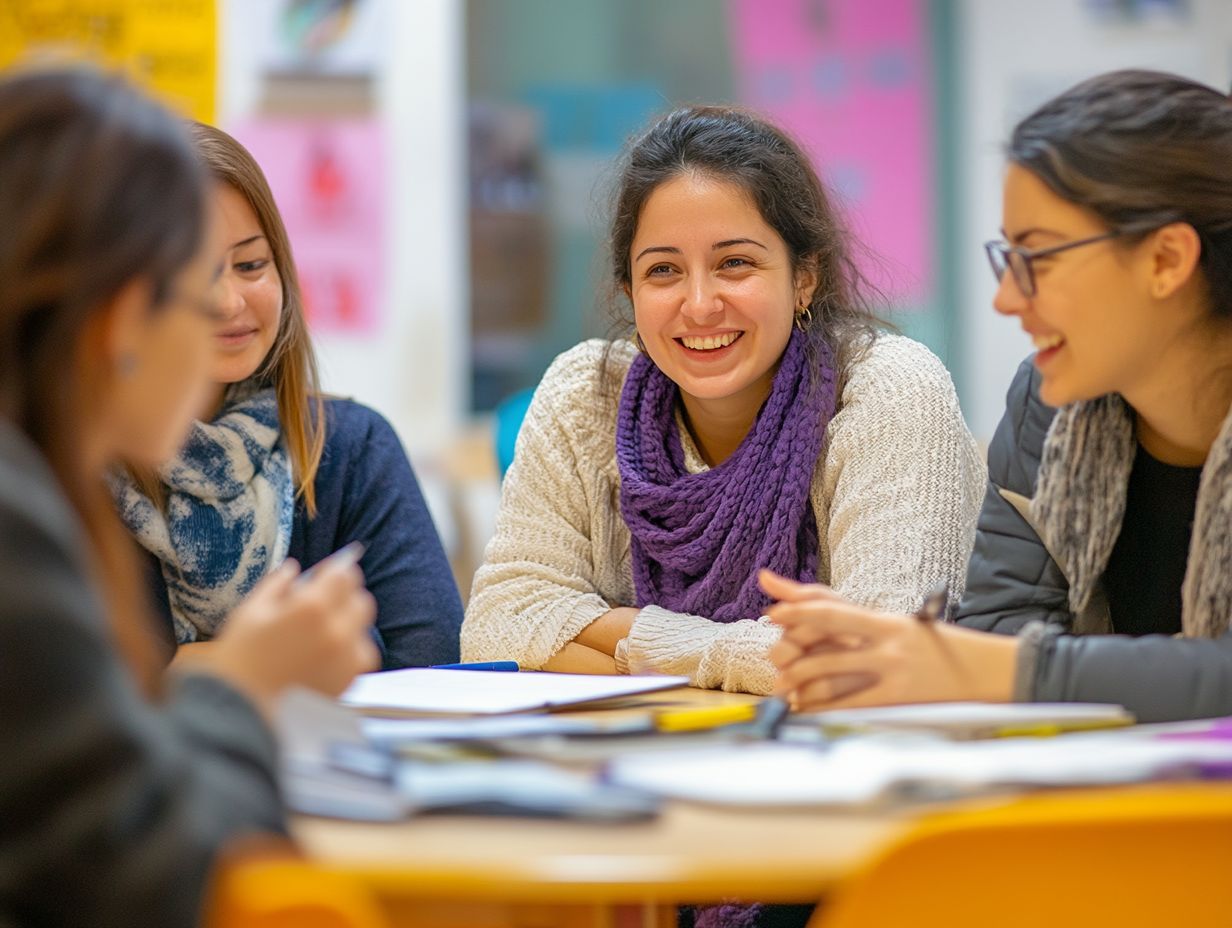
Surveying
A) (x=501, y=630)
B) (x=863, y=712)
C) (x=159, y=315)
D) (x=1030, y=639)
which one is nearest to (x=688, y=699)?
(x=863, y=712)

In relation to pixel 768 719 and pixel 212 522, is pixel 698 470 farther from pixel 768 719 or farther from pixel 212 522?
pixel 768 719

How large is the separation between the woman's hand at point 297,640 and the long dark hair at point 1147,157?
928 mm

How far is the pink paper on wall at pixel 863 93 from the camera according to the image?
4.62 meters

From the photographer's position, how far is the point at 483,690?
1.62 m

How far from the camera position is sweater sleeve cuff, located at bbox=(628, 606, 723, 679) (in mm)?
2014

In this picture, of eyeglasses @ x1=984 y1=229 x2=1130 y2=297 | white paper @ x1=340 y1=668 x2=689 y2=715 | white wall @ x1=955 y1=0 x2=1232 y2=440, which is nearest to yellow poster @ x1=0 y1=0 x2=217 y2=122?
white wall @ x1=955 y1=0 x2=1232 y2=440

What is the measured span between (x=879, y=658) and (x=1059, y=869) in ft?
1.76

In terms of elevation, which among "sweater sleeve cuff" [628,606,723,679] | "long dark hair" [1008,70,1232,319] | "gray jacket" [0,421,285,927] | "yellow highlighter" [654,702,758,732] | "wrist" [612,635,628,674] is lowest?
"wrist" [612,635,628,674]

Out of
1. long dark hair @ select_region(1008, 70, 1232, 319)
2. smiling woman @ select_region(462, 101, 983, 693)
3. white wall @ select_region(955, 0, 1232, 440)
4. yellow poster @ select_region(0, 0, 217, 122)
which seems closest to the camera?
long dark hair @ select_region(1008, 70, 1232, 319)

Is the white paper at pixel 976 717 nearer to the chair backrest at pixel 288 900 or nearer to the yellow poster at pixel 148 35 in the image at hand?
the chair backrest at pixel 288 900

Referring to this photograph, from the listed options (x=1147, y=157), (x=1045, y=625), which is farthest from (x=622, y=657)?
(x=1147, y=157)

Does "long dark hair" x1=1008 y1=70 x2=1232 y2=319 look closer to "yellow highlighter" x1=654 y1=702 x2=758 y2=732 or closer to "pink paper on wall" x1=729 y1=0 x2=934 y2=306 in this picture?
"yellow highlighter" x1=654 y1=702 x2=758 y2=732

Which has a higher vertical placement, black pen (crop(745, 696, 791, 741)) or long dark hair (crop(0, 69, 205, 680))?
long dark hair (crop(0, 69, 205, 680))

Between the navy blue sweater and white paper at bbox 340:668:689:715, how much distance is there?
0.54 meters
